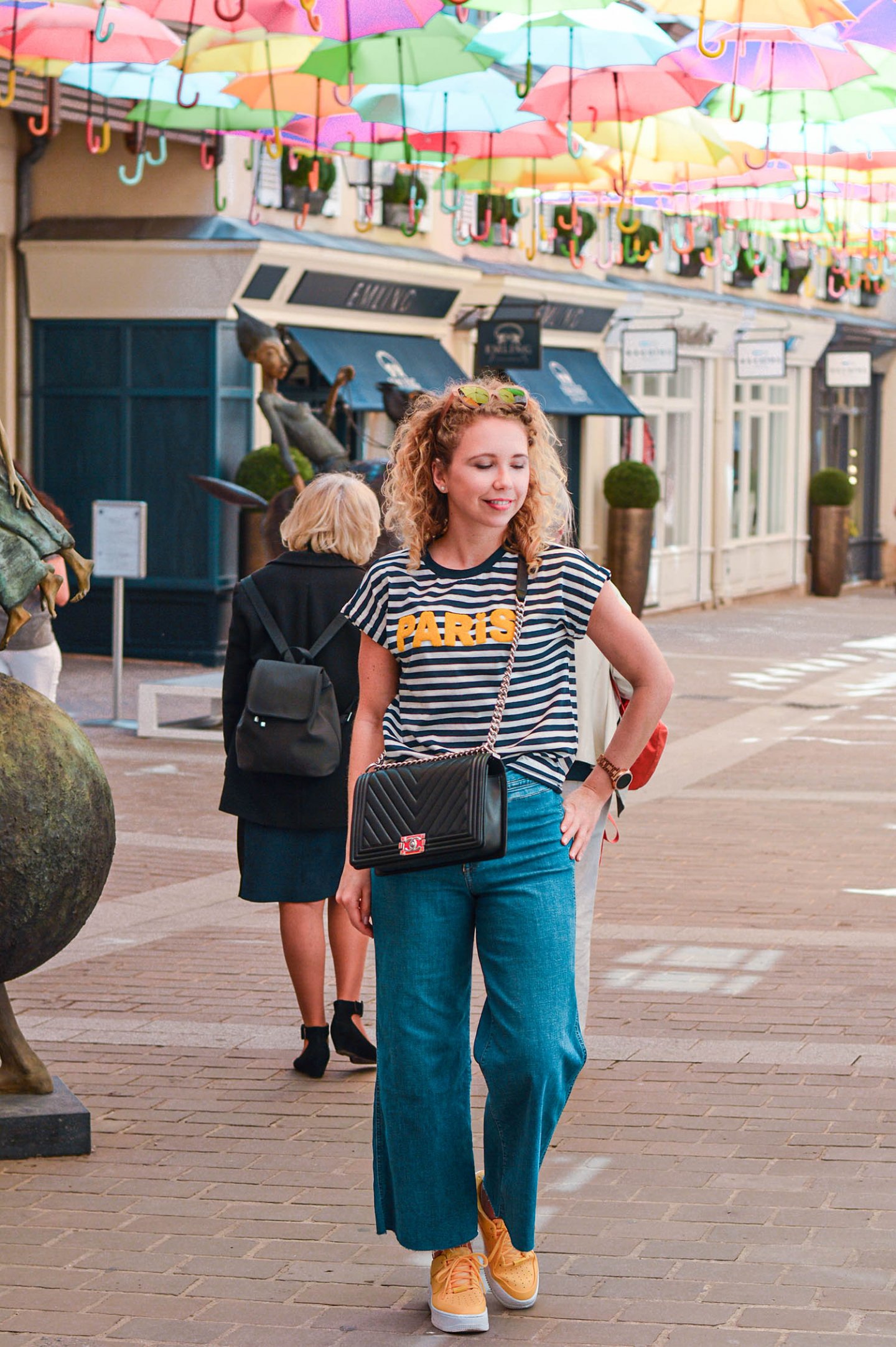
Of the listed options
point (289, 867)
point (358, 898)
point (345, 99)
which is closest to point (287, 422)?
point (345, 99)

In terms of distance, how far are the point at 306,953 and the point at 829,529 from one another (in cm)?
2527

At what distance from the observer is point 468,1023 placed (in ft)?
12.5

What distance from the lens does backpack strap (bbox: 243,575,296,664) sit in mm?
5691

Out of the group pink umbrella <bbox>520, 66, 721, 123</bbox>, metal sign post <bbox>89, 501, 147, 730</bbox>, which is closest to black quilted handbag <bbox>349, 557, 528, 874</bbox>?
metal sign post <bbox>89, 501, 147, 730</bbox>

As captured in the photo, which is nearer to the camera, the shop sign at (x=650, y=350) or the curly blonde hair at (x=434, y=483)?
the curly blonde hair at (x=434, y=483)

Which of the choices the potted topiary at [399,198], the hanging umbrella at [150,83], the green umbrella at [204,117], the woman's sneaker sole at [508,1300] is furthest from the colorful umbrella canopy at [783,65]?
the woman's sneaker sole at [508,1300]

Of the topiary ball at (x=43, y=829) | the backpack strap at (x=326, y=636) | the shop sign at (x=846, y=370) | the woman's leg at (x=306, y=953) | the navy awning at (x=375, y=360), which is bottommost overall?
the woman's leg at (x=306, y=953)

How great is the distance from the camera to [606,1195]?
4.60 m

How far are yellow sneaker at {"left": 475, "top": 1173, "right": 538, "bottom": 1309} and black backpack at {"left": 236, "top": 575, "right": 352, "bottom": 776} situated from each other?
5.95ft

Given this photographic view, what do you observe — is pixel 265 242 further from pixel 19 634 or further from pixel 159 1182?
pixel 159 1182

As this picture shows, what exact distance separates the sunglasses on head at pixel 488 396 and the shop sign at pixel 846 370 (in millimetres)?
27343

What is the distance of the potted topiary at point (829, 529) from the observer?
30016mm

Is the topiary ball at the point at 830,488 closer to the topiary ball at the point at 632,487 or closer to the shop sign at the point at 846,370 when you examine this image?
the shop sign at the point at 846,370

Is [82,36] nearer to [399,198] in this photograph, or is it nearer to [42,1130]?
[399,198]
